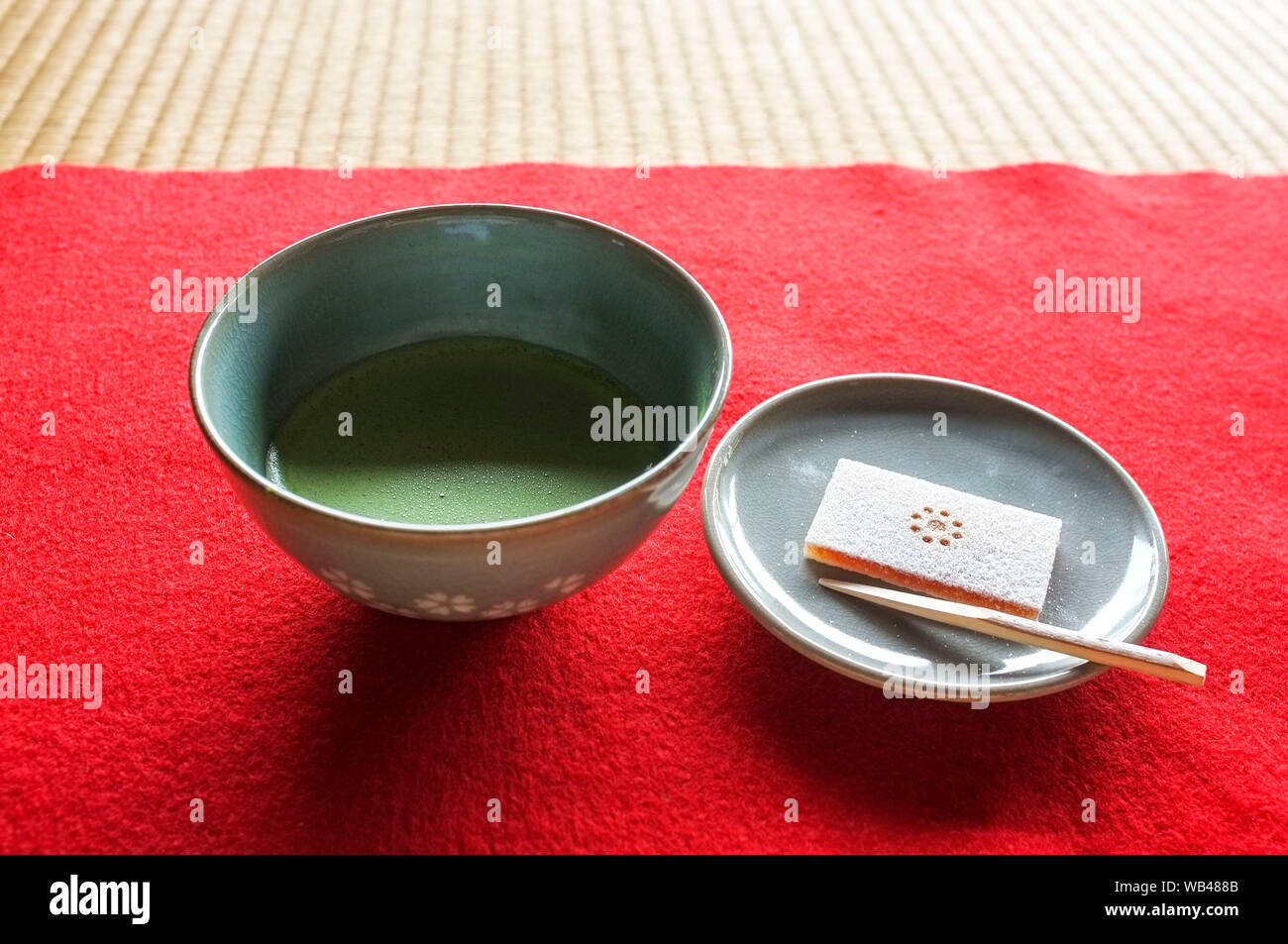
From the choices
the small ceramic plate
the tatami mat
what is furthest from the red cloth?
the tatami mat

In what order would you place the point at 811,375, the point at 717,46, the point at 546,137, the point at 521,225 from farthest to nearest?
the point at 717,46 < the point at 546,137 < the point at 811,375 < the point at 521,225

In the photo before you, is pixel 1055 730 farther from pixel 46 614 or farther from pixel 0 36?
pixel 0 36

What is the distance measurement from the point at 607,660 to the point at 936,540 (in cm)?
16

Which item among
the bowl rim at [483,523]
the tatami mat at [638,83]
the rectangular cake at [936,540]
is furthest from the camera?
the tatami mat at [638,83]

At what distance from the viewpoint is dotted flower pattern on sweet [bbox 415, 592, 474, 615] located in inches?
17.3

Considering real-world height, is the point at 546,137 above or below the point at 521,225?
below

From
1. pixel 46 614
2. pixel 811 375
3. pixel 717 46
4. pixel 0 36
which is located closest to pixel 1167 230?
pixel 811 375

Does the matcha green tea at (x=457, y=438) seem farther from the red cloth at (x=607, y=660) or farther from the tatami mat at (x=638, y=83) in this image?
the tatami mat at (x=638, y=83)

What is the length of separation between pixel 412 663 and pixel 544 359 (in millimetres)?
182

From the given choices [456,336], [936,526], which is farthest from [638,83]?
[936,526]

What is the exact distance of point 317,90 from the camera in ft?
3.27

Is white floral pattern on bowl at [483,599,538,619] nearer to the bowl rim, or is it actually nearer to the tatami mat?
the bowl rim

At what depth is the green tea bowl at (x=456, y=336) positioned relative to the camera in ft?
1.37

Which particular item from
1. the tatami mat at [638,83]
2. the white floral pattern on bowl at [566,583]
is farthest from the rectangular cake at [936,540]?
the tatami mat at [638,83]
